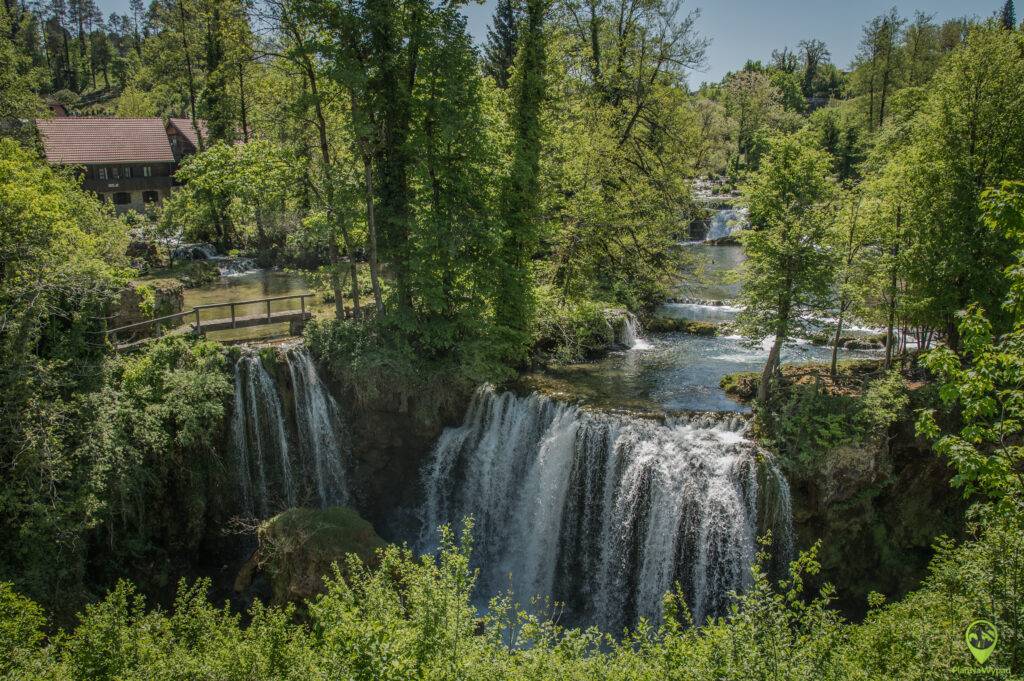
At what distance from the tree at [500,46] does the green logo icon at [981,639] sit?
39771 millimetres

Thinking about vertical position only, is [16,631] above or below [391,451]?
above

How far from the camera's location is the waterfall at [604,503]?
50.4 ft

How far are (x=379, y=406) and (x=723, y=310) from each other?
17.9m

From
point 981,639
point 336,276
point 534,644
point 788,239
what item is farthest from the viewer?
point 336,276

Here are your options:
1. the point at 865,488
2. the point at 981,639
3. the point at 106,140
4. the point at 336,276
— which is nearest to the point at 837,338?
the point at 865,488

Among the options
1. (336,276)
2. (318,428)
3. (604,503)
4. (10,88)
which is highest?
(10,88)

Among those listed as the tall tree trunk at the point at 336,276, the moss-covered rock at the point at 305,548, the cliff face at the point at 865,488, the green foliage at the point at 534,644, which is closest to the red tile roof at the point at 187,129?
the tall tree trunk at the point at 336,276

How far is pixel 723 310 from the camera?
3052 cm

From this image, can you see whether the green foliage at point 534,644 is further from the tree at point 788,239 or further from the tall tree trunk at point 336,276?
the tall tree trunk at point 336,276

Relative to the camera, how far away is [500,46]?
4303cm

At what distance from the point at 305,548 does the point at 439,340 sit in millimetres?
7237

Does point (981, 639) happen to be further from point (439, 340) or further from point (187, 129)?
point (187, 129)

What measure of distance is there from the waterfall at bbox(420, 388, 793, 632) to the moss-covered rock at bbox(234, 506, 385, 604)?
12.1 ft

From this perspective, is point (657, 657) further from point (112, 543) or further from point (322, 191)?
point (322, 191)
